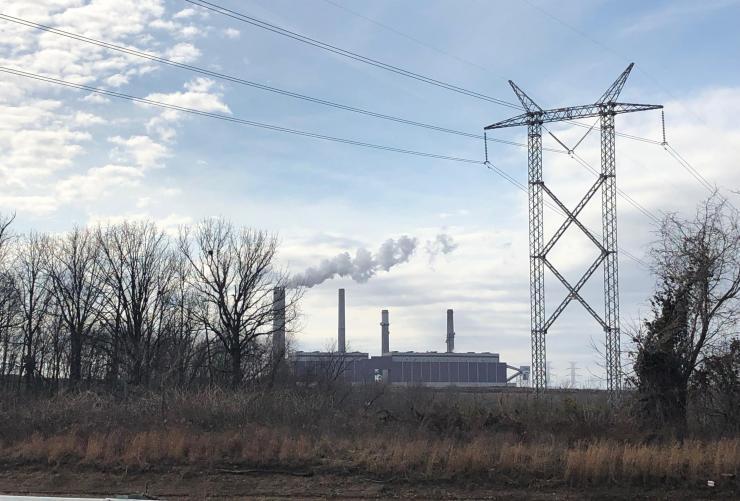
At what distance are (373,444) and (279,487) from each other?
3113mm

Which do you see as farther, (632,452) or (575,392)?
(575,392)

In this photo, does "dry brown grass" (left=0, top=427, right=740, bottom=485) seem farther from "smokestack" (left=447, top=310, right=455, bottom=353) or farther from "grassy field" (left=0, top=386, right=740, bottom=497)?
"smokestack" (left=447, top=310, right=455, bottom=353)

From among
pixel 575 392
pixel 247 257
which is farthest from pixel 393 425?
pixel 247 257

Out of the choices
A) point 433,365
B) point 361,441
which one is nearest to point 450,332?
point 433,365

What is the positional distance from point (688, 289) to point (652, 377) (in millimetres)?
3255

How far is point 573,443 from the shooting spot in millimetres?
19656

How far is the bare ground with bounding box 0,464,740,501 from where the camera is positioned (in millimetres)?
16656

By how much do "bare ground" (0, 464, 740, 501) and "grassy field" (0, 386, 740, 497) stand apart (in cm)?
12

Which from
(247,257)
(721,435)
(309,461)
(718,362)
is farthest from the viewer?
(247,257)

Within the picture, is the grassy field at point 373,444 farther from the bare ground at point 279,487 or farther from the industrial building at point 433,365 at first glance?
the industrial building at point 433,365

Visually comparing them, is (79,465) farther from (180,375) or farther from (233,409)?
(180,375)

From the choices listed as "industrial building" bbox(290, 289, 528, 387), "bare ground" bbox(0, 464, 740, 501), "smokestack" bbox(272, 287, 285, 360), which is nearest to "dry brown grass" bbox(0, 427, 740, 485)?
"bare ground" bbox(0, 464, 740, 501)

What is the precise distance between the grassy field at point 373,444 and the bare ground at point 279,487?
0.38ft

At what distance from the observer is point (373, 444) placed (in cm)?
1950
